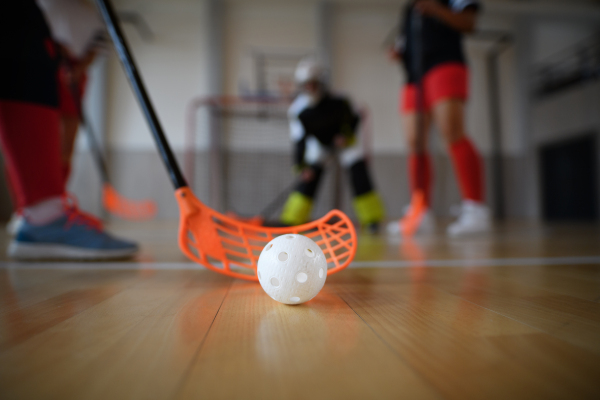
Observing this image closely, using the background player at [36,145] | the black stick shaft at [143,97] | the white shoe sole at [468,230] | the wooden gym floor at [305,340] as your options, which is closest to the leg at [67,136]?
the background player at [36,145]

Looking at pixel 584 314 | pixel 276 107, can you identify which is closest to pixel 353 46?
pixel 276 107

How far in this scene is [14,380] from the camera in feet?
0.83

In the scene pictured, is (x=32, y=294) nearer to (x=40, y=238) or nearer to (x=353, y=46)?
(x=40, y=238)

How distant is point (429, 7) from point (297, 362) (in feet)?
6.03

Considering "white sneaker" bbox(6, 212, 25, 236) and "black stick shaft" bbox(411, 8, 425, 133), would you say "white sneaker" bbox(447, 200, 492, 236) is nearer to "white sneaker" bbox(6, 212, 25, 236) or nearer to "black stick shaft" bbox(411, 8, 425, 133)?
"black stick shaft" bbox(411, 8, 425, 133)

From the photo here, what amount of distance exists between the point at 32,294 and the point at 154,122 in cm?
39

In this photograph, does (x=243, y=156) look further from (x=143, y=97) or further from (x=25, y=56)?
(x=143, y=97)

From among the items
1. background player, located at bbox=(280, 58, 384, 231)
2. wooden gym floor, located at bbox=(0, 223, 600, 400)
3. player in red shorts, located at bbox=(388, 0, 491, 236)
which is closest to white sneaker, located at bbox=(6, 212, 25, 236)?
wooden gym floor, located at bbox=(0, 223, 600, 400)

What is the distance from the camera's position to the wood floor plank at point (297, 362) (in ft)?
0.75

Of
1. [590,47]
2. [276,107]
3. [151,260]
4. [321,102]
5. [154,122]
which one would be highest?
[590,47]

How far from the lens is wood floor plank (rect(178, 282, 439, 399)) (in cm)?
23

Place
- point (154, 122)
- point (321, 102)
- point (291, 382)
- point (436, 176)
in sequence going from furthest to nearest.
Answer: point (436, 176) < point (321, 102) < point (154, 122) < point (291, 382)

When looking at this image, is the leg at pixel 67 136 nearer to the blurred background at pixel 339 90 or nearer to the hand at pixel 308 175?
the hand at pixel 308 175

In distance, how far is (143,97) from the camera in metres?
0.76
